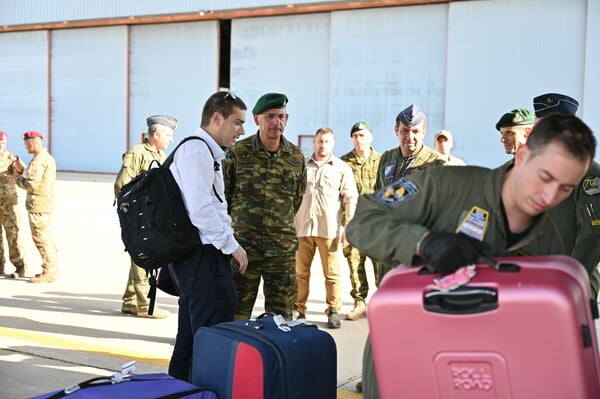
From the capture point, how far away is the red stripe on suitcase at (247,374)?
2807 millimetres

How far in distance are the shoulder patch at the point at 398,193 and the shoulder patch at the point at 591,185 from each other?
1427mm

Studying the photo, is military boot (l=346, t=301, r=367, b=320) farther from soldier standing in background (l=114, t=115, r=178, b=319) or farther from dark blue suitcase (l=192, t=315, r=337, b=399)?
dark blue suitcase (l=192, t=315, r=337, b=399)

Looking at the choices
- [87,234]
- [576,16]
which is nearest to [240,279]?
[87,234]

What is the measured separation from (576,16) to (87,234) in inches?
482

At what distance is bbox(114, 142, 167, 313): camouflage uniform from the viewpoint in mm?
6582

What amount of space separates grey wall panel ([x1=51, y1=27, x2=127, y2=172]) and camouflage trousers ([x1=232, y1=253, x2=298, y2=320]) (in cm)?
2221

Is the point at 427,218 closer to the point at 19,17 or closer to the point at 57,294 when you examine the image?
the point at 57,294

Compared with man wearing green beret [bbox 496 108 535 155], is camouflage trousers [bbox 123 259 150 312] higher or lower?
lower

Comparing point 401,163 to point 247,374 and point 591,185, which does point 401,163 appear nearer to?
point 591,185

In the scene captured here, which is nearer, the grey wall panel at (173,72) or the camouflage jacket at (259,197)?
the camouflage jacket at (259,197)

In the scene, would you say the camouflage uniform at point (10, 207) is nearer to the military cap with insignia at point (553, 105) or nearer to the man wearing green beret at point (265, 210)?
Result: the man wearing green beret at point (265, 210)

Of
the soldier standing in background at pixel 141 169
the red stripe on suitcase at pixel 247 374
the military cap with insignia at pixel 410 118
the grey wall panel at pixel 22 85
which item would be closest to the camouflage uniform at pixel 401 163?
the military cap with insignia at pixel 410 118

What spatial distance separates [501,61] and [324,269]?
1350 cm

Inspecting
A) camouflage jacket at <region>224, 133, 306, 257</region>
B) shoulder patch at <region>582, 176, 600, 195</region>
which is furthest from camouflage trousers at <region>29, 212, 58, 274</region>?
shoulder patch at <region>582, 176, 600, 195</region>
